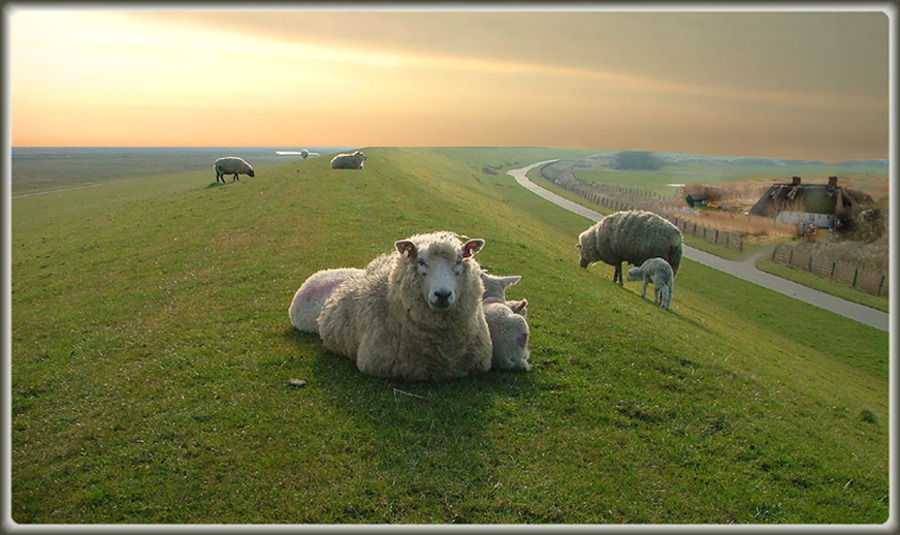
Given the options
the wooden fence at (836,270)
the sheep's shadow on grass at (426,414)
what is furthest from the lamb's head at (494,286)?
the wooden fence at (836,270)

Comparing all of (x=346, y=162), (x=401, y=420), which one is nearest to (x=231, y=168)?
(x=346, y=162)

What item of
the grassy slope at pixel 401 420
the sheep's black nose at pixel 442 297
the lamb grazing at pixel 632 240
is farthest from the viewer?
the lamb grazing at pixel 632 240

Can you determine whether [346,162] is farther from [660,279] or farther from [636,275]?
[660,279]

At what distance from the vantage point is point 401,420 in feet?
20.7

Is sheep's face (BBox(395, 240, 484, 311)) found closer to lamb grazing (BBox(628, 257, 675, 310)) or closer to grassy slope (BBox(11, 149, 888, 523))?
grassy slope (BBox(11, 149, 888, 523))

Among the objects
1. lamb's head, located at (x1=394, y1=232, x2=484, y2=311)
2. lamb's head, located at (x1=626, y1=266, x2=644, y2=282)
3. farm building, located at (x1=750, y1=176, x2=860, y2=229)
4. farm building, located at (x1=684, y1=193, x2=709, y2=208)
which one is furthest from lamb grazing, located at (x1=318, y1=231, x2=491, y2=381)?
farm building, located at (x1=750, y1=176, x2=860, y2=229)

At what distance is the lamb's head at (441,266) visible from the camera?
657 cm

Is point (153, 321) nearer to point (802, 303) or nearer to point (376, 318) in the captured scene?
point (376, 318)

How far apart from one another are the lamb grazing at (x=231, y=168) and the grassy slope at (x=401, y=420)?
18.1 m

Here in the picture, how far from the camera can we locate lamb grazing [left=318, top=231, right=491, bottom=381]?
6.91 m

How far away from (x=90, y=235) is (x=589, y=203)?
24464 millimetres

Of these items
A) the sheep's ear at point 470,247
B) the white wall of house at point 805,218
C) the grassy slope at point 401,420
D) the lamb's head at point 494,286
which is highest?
the sheep's ear at point 470,247

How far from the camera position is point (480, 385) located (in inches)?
288

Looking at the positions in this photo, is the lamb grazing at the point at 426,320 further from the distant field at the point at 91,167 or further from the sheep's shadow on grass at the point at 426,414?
the distant field at the point at 91,167
